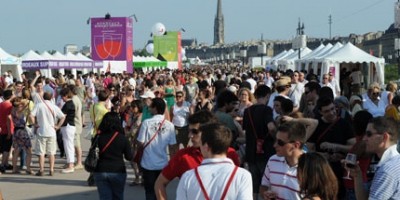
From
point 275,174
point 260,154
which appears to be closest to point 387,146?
point 275,174

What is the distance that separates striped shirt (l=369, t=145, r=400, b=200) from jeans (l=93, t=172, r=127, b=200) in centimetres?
354

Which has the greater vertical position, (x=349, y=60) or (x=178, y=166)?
(x=349, y=60)

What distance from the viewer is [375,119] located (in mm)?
4438

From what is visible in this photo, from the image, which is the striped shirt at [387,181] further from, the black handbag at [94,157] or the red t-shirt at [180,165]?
the black handbag at [94,157]

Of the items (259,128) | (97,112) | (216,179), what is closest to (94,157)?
(259,128)

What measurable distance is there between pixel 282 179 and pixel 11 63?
25.1m

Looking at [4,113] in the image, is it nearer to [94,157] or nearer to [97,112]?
[97,112]

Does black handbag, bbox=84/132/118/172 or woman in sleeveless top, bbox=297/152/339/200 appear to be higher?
woman in sleeveless top, bbox=297/152/339/200

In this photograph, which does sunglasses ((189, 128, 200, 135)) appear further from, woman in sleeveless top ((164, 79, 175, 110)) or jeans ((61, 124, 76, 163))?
jeans ((61, 124, 76, 163))

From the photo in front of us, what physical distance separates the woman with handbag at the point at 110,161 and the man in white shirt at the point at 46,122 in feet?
14.5

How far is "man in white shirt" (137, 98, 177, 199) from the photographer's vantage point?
725cm

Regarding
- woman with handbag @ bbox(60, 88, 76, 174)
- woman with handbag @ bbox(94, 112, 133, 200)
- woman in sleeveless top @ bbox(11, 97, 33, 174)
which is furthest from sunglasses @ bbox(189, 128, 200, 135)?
woman in sleeveless top @ bbox(11, 97, 33, 174)

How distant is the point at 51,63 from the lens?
30.4 m

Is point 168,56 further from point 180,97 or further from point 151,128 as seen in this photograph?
point 151,128
